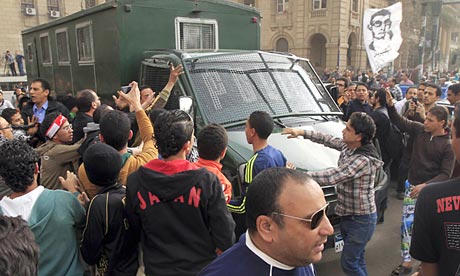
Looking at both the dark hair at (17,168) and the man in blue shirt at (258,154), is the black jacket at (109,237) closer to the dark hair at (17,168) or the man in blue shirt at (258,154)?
the dark hair at (17,168)

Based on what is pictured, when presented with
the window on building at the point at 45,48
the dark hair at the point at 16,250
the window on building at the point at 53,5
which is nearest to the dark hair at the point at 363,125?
the dark hair at the point at 16,250

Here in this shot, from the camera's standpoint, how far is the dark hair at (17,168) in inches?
80.0

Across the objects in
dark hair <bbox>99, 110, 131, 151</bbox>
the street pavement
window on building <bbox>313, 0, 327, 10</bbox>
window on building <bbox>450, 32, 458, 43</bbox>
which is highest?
window on building <bbox>313, 0, 327, 10</bbox>

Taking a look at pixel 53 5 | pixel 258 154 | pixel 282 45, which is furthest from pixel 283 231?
pixel 53 5

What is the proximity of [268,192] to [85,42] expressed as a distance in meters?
6.16

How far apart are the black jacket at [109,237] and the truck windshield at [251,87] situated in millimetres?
Result: 1960

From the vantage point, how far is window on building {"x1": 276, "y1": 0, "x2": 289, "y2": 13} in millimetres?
32125

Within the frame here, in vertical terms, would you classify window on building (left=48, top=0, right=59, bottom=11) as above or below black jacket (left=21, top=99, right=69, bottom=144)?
above

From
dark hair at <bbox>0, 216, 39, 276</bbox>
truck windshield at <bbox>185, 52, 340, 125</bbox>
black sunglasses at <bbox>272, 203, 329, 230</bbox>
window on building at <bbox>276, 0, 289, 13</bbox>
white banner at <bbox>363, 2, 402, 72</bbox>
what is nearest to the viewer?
dark hair at <bbox>0, 216, 39, 276</bbox>

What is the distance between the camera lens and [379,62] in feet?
34.6

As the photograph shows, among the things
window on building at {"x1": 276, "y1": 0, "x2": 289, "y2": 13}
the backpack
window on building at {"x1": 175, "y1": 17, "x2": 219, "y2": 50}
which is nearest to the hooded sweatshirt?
window on building at {"x1": 175, "y1": 17, "x2": 219, "y2": 50}

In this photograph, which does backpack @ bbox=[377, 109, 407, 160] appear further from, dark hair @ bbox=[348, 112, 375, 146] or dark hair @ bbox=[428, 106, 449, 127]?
dark hair @ bbox=[348, 112, 375, 146]

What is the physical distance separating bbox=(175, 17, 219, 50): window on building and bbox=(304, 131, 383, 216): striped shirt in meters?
3.69

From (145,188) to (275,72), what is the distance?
3.06 meters
